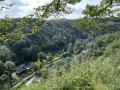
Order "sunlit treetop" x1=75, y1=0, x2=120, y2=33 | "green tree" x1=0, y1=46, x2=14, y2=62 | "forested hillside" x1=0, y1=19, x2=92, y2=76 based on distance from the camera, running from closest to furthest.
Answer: "sunlit treetop" x1=75, y1=0, x2=120, y2=33, "green tree" x1=0, y1=46, x2=14, y2=62, "forested hillside" x1=0, y1=19, x2=92, y2=76

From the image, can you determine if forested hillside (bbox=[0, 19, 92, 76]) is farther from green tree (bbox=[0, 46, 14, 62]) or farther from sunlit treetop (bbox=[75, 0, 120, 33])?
sunlit treetop (bbox=[75, 0, 120, 33])

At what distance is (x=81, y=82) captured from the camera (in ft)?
9.07

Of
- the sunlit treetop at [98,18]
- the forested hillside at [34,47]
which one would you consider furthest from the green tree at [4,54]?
the sunlit treetop at [98,18]

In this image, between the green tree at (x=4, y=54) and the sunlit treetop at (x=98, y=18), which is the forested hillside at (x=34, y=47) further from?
the sunlit treetop at (x=98, y=18)

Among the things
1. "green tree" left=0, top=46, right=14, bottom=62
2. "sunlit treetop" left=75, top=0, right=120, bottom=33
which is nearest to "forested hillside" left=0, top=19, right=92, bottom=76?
"green tree" left=0, top=46, right=14, bottom=62

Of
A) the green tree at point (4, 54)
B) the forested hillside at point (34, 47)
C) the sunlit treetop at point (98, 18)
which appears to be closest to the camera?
the sunlit treetop at point (98, 18)

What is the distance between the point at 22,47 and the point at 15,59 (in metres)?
5.03

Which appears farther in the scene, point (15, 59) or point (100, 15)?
point (15, 59)

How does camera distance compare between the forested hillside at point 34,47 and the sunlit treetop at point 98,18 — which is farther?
the forested hillside at point 34,47

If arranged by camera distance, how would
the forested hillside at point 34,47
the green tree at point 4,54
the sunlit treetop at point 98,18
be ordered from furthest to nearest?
the forested hillside at point 34,47 → the green tree at point 4,54 → the sunlit treetop at point 98,18

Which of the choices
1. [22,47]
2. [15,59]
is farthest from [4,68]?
Result: [22,47]

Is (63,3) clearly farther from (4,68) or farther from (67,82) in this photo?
(4,68)

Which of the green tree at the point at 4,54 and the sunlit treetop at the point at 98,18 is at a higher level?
the sunlit treetop at the point at 98,18

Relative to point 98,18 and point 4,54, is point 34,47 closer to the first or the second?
point 4,54
